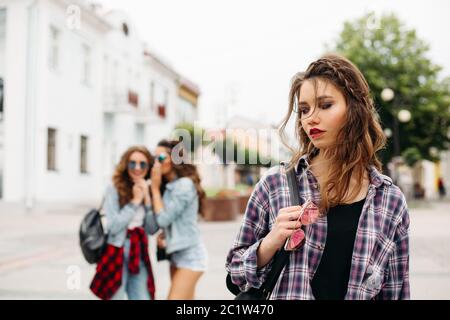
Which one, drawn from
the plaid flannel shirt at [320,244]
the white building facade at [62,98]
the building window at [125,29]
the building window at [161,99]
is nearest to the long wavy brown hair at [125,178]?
the plaid flannel shirt at [320,244]

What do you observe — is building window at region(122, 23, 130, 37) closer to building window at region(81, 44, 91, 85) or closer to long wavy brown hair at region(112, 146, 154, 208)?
building window at region(81, 44, 91, 85)

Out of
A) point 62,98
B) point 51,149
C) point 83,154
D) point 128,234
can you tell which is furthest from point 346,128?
point 83,154

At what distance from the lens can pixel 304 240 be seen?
1.54 m

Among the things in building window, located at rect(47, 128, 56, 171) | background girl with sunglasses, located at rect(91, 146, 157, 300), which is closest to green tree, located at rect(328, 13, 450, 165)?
building window, located at rect(47, 128, 56, 171)

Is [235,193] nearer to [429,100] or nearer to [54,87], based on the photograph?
[54,87]

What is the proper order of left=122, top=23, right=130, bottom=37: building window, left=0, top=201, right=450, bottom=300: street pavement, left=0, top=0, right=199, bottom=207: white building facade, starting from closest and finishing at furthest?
1. left=0, top=201, right=450, bottom=300: street pavement
2. left=0, top=0, right=199, bottom=207: white building facade
3. left=122, top=23, right=130, bottom=37: building window

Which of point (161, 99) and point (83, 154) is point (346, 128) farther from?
point (161, 99)

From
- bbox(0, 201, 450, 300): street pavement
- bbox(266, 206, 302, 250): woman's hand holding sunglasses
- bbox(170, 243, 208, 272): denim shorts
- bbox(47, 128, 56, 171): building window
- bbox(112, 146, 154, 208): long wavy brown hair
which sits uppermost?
bbox(47, 128, 56, 171): building window

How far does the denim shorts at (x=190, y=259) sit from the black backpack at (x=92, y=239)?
0.49m

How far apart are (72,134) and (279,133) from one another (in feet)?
62.3

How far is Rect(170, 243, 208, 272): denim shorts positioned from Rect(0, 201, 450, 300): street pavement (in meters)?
1.14

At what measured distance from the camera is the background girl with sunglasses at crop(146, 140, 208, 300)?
3977 mm

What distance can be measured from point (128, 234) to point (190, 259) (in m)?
0.45

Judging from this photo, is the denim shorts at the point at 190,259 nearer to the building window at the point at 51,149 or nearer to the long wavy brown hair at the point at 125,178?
the long wavy brown hair at the point at 125,178
